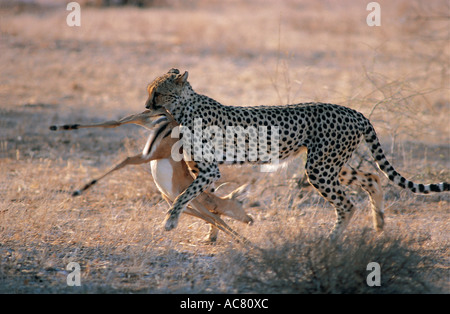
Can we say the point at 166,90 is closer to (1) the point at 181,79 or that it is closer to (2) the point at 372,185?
(1) the point at 181,79

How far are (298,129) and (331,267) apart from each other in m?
1.60

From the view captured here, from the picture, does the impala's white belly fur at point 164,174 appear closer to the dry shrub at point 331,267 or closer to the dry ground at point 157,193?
the dry ground at point 157,193

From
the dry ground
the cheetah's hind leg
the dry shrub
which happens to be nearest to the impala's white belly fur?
the dry ground

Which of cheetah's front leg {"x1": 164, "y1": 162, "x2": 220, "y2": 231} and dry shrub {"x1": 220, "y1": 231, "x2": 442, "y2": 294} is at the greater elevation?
cheetah's front leg {"x1": 164, "y1": 162, "x2": 220, "y2": 231}

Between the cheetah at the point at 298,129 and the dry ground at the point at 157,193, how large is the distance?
462mm

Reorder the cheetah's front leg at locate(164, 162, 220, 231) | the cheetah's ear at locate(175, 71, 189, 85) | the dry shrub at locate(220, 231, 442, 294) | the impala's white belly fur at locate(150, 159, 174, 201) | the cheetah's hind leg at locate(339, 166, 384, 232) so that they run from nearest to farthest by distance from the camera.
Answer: the dry shrub at locate(220, 231, 442, 294)
the cheetah's front leg at locate(164, 162, 220, 231)
the cheetah's ear at locate(175, 71, 189, 85)
the impala's white belly fur at locate(150, 159, 174, 201)
the cheetah's hind leg at locate(339, 166, 384, 232)

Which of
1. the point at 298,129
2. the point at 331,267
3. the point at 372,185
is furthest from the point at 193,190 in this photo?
the point at 372,185

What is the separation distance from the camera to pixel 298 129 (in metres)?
5.68

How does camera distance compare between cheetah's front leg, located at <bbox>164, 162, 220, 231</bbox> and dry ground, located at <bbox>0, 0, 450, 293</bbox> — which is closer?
dry ground, located at <bbox>0, 0, 450, 293</bbox>

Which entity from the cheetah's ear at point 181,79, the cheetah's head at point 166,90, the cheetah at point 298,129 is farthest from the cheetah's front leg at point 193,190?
the cheetah's ear at point 181,79

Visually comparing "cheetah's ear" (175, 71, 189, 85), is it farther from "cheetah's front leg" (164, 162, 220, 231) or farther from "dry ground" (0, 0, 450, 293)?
"dry ground" (0, 0, 450, 293)

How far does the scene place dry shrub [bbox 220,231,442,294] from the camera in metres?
4.48

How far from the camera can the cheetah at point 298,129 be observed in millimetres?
5523

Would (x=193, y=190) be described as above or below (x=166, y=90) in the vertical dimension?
below
